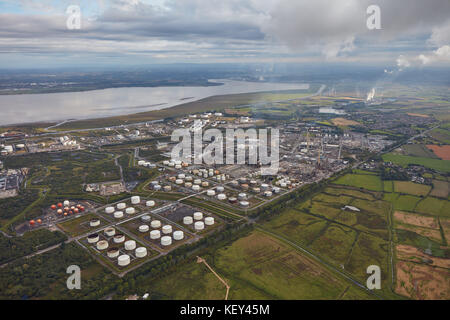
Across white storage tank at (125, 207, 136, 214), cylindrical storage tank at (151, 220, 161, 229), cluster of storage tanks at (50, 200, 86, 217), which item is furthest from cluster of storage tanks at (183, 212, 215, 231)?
cluster of storage tanks at (50, 200, 86, 217)

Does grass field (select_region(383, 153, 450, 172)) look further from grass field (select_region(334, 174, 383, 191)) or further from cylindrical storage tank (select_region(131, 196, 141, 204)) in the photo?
cylindrical storage tank (select_region(131, 196, 141, 204))

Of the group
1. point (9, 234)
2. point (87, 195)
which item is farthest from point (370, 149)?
point (9, 234)

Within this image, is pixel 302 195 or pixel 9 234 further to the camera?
pixel 302 195

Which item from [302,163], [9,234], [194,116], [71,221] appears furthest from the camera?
[194,116]

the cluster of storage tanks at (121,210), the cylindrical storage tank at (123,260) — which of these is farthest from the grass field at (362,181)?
the cylindrical storage tank at (123,260)
